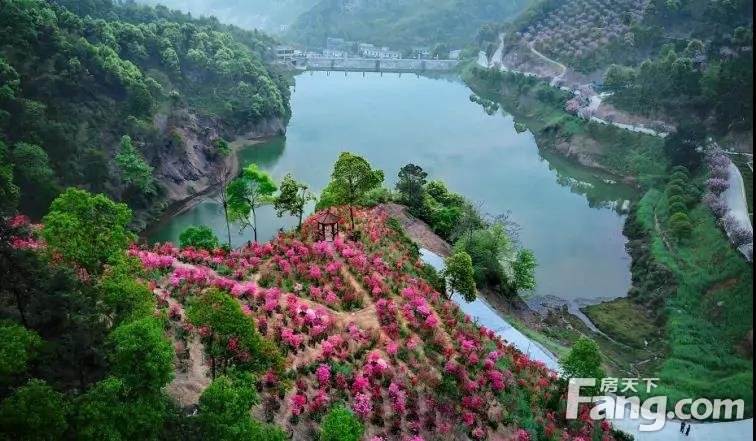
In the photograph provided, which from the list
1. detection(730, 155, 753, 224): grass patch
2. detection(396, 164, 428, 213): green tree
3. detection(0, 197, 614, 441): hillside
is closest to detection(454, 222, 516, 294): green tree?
detection(396, 164, 428, 213): green tree

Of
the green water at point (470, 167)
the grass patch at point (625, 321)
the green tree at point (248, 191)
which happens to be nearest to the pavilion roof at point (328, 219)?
the green tree at point (248, 191)

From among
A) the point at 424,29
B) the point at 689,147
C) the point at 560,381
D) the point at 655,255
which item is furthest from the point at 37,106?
the point at 424,29

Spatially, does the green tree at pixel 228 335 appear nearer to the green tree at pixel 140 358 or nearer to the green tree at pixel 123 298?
the green tree at pixel 123 298

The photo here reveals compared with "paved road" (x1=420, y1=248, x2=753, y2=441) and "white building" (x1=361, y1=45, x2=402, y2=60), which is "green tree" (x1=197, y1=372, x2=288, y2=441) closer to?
→ "paved road" (x1=420, y1=248, x2=753, y2=441)

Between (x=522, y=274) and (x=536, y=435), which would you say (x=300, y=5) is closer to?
(x=522, y=274)

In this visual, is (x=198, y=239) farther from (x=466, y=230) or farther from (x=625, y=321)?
(x=625, y=321)

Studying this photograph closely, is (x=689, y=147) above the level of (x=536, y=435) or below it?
above
